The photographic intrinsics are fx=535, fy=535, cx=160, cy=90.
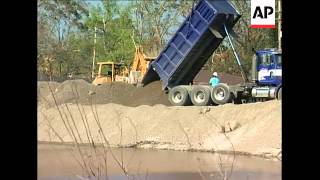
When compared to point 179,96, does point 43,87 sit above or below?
above

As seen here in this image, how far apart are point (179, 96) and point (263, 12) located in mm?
16938

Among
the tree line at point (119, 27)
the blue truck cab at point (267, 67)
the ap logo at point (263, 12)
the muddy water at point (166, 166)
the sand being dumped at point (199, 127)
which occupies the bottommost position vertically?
the muddy water at point (166, 166)

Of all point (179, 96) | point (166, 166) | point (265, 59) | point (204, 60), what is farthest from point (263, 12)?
point (179, 96)

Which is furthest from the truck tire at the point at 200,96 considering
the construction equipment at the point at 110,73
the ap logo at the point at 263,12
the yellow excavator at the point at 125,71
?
the ap logo at the point at 263,12

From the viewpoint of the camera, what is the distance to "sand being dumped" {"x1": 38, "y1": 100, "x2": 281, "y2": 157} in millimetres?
14270

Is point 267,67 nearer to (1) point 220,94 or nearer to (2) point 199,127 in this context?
(1) point 220,94

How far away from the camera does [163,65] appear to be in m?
18.9

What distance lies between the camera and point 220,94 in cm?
1883

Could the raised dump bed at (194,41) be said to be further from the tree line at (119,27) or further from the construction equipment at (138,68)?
the tree line at (119,27)

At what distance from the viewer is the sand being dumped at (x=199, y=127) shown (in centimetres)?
1427
